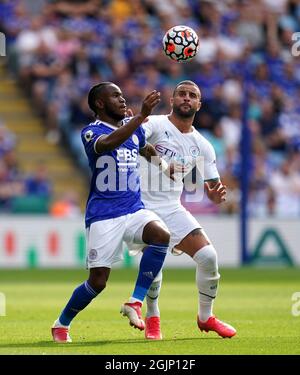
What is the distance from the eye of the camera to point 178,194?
1089 centimetres

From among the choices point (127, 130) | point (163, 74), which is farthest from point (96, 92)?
point (163, 74)

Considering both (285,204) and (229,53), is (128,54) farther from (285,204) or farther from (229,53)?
(285,204)

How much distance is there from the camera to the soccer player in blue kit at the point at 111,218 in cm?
965

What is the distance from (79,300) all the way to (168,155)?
1830 millimetres

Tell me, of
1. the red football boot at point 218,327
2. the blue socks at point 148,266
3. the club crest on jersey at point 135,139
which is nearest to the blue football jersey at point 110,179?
the club crest on jersey at point 135,139

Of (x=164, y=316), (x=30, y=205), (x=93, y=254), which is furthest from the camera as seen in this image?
(x=30, y=205)

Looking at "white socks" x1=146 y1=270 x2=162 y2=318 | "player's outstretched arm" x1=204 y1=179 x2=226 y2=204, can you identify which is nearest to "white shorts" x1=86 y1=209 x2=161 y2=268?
"white socks" x1=146 y1=270 x2=162 y2=318

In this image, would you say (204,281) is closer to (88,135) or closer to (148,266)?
(148,266)

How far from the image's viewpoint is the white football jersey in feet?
35.4

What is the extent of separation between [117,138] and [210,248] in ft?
5.10

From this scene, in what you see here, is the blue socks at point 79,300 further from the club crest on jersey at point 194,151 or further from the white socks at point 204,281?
the club crest on jersey at point 194,151

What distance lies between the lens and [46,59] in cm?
2441

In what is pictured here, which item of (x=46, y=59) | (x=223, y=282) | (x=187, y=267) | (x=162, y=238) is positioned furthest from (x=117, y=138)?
(x=46, y=59)

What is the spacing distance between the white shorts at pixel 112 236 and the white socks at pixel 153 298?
56 cm
